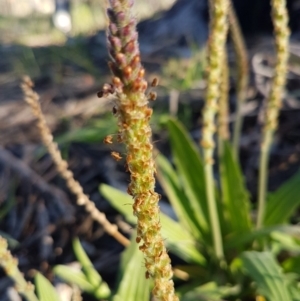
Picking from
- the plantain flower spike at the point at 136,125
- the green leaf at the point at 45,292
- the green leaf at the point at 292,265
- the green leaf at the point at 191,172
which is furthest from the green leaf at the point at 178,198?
the plantain flower spike at the point at 136,125

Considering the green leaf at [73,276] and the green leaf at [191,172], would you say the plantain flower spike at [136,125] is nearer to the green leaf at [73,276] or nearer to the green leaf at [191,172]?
the green leaf at [73,276]

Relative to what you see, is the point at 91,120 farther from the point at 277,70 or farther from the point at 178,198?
the point at 277,70

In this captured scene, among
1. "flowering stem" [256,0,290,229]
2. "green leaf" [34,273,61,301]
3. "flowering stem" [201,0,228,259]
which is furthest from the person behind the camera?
"green leaf" [34,273,61,301]

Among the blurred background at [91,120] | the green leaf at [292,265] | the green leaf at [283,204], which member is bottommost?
the green leaf at [292,265]

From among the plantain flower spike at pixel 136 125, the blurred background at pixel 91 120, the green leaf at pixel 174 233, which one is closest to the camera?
the plantain flower spike at pixel 136 125

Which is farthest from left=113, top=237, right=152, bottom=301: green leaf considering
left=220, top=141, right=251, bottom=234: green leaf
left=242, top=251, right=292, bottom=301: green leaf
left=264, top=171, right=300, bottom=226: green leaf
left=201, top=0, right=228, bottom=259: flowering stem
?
left=264, top=171, right=300, bottom=226: green leaf

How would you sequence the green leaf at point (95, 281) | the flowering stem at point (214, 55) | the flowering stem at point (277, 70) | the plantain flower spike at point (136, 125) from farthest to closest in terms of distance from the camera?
the green leaf at point (95, 281)
the flowering stem at point (277, 70)
the flowering stem at point (214, 55)
the plantain flower spike at point (136, 125)

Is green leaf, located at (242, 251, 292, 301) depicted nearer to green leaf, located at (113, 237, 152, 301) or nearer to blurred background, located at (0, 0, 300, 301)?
green leaf, located at (113, 237, 152, 301)
